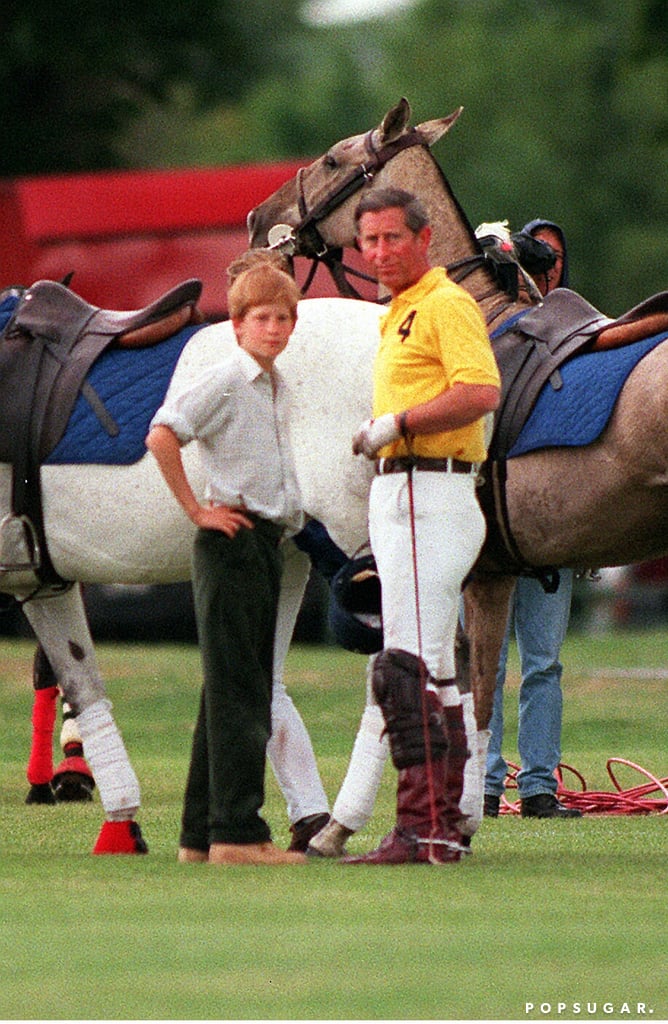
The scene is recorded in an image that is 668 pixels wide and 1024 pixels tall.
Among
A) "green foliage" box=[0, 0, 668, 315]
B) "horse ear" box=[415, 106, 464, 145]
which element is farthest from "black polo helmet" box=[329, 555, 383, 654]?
"green foliage" box=[0, 0, 668, 315]

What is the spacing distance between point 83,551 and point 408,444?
1.25m

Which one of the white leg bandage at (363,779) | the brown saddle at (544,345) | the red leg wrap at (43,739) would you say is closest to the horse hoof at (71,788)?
the red leg wrap at (43,739)

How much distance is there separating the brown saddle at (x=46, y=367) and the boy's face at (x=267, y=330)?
0.62 metres

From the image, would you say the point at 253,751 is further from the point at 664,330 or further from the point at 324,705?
the point at 324,705

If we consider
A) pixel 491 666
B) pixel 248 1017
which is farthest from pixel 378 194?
pixel 248 1017

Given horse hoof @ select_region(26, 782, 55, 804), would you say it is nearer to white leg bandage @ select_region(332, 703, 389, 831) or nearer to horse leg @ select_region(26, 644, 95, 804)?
horse leg @ select_region(26, 644, 95, 804)

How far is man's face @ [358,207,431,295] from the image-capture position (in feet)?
25.6

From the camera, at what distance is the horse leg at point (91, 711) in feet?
27.1

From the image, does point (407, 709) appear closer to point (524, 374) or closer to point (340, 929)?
point (340, 929)

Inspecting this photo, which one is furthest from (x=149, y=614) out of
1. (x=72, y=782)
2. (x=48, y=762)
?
(x=48, y=762)

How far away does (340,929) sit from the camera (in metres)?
6.46

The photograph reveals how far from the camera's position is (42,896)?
282 inches

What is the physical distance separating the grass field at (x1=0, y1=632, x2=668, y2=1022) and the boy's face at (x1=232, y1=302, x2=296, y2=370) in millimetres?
1594

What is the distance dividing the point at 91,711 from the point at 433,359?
67.5 inches
